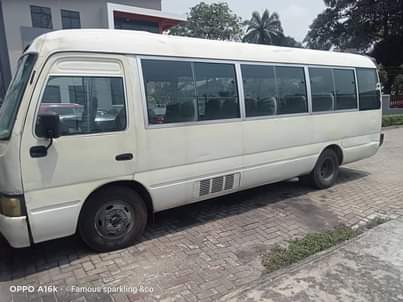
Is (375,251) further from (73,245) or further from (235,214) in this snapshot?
(73,245)

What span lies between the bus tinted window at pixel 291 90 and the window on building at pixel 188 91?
927 mm

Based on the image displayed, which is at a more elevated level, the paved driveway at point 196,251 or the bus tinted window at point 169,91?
the bus tinted window at point 169,91

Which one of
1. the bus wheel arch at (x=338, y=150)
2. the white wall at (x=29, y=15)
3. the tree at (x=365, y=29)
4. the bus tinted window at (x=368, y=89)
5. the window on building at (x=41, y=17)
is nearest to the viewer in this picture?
the bus wheel arch at (x=338, y=150)


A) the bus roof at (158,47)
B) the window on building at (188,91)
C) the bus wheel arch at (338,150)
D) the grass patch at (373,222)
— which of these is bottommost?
the grass patch at (373,222)

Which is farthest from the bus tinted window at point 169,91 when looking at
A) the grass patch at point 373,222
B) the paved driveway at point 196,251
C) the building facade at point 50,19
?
the building facade at point 50,19

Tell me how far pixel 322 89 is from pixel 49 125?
176 inches

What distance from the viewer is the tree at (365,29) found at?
942 inches

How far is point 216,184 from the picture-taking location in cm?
433

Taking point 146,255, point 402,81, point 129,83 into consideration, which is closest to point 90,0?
point 129,83

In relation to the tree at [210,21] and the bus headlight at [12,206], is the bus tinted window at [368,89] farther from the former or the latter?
the tree at [210,21]

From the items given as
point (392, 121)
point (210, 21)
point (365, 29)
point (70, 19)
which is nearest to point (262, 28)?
point (210, 21)

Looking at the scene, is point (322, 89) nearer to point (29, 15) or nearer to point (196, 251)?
point (196, 251)

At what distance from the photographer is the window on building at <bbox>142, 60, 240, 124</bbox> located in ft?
12.1

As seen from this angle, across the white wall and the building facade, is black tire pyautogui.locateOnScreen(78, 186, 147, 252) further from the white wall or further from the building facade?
the white wall
